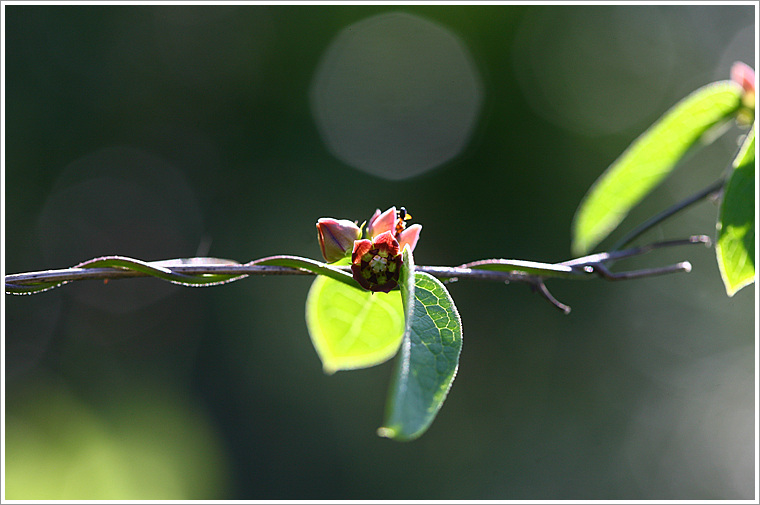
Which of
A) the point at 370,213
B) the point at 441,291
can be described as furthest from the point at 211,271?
the point at 370,213

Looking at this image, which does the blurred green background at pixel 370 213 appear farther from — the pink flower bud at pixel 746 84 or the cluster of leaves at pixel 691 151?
the pink flower bud at pixel 746 84

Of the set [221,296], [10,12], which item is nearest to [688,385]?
[221,296]

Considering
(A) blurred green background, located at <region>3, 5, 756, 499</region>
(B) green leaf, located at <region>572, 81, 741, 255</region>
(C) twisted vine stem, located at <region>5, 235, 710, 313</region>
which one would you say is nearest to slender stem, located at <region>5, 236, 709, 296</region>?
(C) twisted vine stem, located at <region>5, 235, 710, 313</region>

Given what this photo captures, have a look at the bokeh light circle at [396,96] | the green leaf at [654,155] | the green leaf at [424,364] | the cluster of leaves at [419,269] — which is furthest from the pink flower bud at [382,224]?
the bokeh light circle at [396,96]

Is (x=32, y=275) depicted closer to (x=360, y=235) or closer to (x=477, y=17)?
(x=360, y=235)

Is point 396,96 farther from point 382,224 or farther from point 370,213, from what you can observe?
point 382,224

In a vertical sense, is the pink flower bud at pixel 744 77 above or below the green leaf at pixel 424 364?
above

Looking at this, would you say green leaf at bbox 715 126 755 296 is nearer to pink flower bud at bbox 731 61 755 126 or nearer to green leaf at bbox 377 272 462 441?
pink flower bud at bbox 731 61 755 126

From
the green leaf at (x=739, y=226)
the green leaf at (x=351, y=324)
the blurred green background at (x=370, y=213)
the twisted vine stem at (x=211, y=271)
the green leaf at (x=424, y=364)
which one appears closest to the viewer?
the green leaf at (x=424, y=364)
